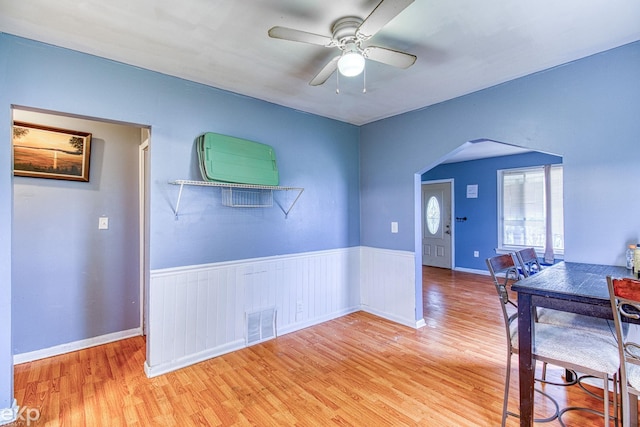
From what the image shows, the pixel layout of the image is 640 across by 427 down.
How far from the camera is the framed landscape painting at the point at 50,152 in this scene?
2.55 metres

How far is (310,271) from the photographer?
11.3ft

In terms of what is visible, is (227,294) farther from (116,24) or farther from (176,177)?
(116,24)

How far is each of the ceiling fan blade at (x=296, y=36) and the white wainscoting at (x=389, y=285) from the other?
2.44 meters

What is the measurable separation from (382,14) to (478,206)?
567 cm

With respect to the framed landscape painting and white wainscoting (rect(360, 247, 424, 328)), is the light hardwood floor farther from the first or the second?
the framed landscape painting

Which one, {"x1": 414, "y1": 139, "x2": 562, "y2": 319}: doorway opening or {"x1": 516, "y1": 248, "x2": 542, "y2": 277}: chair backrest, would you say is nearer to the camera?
{"x1": 516, "y1": 248, "x2": 542, "y2": 277}: chair backrest

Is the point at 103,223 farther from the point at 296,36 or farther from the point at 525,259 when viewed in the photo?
the point at 525,259

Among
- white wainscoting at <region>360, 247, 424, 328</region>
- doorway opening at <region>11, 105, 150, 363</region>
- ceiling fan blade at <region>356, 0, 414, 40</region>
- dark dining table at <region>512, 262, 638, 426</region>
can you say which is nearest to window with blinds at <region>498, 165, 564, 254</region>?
white wainscoting at <region>360, 247, 424, 328</region>

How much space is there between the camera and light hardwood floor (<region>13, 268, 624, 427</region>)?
6.18 feet

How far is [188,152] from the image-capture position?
2.58 meters

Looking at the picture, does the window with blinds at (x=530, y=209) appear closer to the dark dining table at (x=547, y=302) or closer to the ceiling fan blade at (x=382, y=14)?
the dark dining table at (x=547, y=302)

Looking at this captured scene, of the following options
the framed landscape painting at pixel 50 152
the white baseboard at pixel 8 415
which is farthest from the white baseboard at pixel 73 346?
the framed landscape painting at pixel 50 152

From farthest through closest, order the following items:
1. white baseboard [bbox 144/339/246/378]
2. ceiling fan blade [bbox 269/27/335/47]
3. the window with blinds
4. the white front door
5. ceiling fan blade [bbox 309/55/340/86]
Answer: the white front door, the window with blinds, white baseboard [bbox 144/339/246/378], ceiling fan blade [bbox 309/55/340/86], ceiling fan blade [bbox 269/27/335/47]

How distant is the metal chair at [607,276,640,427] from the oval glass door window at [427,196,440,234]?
559 cm
